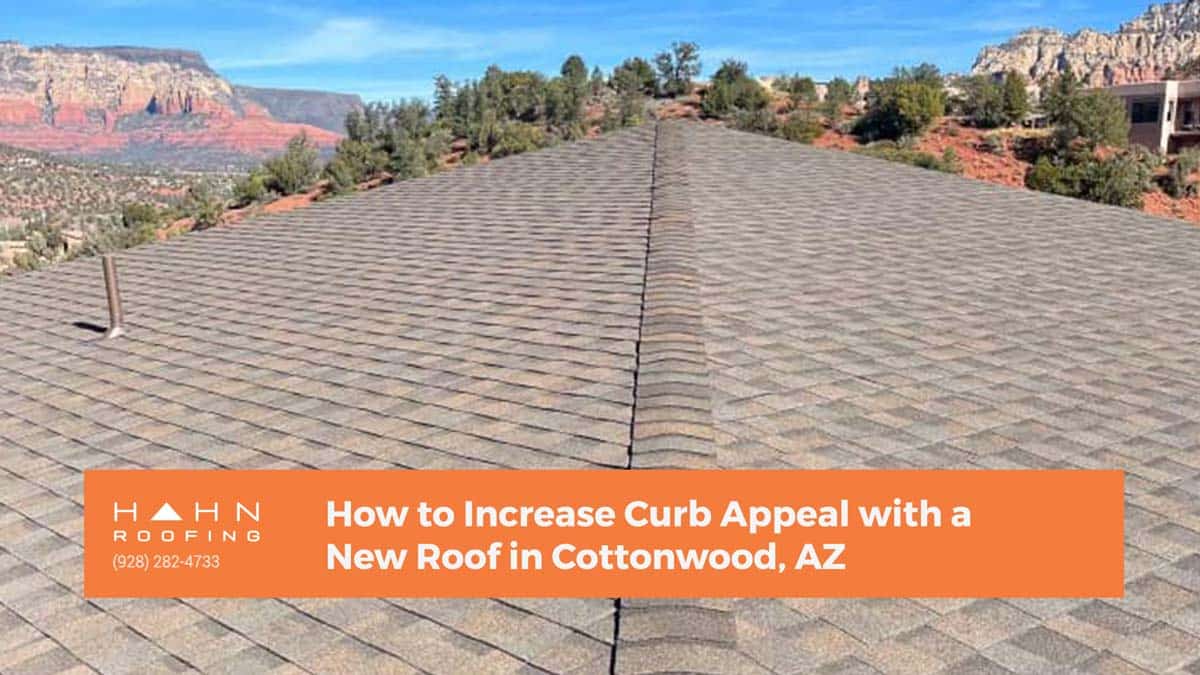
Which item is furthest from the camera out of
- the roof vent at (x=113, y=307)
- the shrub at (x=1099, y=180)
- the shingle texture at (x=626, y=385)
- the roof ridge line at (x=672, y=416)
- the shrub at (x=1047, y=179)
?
the shrub at (x=1047, y=179)

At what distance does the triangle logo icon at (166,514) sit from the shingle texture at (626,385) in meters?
0.48

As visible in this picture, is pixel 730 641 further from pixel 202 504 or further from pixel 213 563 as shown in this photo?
pixel 202 504

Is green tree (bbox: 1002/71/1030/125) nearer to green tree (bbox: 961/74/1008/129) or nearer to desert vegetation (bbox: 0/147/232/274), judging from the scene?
green tree (bbox: 961/74/1008/129)

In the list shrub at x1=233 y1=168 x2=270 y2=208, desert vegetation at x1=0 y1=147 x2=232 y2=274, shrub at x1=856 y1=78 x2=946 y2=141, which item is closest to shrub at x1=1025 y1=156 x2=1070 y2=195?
shrub at x1=856 y1=78 x2=946 y2=141

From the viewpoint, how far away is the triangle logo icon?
476 cm

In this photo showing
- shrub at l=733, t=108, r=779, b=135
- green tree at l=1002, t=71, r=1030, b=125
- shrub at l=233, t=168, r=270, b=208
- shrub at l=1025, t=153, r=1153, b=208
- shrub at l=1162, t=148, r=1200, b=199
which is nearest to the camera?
shrub at l=1025, t=153, r=1153, b=208

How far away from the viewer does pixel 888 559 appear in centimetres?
425

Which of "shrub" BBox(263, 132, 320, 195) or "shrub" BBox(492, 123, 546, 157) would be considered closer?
"shrub" BBox(492, 123, 546, 157)

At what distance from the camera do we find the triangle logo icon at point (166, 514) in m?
4.76

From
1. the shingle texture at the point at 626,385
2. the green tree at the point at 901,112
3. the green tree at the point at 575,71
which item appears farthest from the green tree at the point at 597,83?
the shingle texture at the point at 626,385

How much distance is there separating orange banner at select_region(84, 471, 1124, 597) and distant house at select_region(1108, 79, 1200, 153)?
216 feet

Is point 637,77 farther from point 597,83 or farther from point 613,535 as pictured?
point 613,535

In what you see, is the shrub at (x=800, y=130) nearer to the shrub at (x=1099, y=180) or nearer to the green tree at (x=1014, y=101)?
the shrub at (x=1099, y=180)

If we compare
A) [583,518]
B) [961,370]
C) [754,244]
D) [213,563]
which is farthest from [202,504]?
[754,244]
